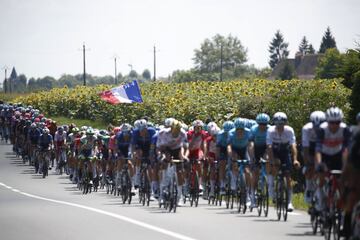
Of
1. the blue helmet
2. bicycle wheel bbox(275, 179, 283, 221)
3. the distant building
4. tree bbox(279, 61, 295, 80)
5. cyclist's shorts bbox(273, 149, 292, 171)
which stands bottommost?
bicycle wheel bbox(275, 179, 283, 221)

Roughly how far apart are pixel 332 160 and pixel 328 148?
254 mm

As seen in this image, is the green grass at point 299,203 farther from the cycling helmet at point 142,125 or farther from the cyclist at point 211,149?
the cycling helmet at point 142,125

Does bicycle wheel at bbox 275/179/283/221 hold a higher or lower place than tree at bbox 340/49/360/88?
lower

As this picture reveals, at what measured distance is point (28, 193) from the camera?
3203 centimetres

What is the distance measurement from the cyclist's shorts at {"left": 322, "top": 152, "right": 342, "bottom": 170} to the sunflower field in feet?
60.4

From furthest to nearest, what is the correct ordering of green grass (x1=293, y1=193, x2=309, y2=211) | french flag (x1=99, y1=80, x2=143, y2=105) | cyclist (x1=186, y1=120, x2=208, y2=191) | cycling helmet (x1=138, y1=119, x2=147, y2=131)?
french flag (x1=99, y1=80, x2=143, y2=105) → cyclist (x1=186, y1=120, x2=208, y2=191) → cycling helmet (x1=138, y1=119, x2=147, y2=131) → green grass (x1=293, y1=193, x2=309, y2=211)

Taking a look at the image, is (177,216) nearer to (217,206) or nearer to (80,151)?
(217,206)

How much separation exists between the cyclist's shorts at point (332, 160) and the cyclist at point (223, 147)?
25.4 feet

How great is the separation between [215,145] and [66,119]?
5552 centimetres

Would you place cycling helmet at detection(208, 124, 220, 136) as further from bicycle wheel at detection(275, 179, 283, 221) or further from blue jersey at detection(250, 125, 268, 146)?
bicycle wheel at detection(275, 179, 283, 221)

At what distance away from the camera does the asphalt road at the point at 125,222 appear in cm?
1689

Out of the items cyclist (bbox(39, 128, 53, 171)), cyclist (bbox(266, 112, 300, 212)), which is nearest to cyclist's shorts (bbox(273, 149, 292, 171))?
cyclist (bbox(266, 112, 300, 212))

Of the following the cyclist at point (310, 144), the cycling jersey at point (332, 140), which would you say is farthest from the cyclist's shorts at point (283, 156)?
the cycling jersey at point (332, 140)

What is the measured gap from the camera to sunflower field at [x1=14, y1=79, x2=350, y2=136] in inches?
1426
